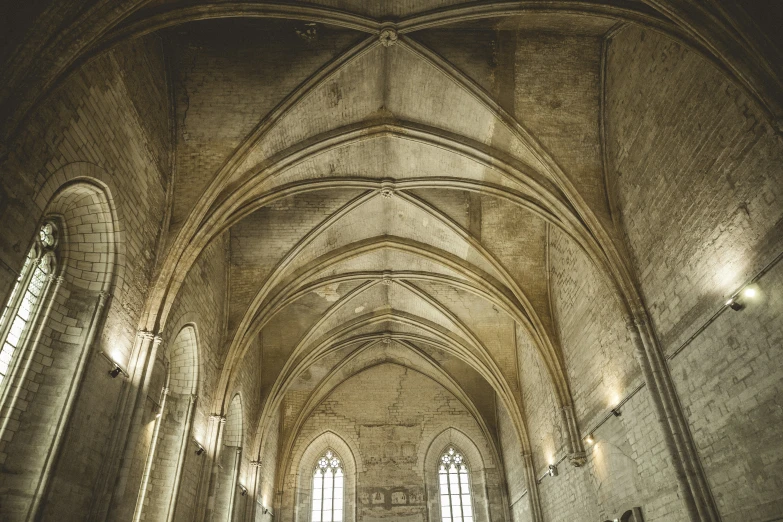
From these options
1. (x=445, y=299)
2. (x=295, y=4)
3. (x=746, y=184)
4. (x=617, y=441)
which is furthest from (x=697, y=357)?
(x=445, y=299)

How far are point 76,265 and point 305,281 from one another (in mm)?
7883

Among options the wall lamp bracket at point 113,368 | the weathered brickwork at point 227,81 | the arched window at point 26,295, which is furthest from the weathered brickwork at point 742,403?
the arched window at point 26,295

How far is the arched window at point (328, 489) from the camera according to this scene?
20234mm

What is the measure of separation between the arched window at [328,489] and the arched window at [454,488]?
12.3ft

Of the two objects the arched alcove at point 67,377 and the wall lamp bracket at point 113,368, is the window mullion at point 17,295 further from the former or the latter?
the wall lamp bracket at point 113,368

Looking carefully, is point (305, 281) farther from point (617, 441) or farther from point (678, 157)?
point (678, 157)

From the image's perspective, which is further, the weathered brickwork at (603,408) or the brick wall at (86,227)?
the weathered brickwork at (603,408)

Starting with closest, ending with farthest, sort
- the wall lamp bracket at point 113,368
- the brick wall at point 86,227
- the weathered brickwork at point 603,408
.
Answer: the brick wall at point 86,227 < the wall lamp bracket at point 113,368 < the weathered brickwork at point 603,408

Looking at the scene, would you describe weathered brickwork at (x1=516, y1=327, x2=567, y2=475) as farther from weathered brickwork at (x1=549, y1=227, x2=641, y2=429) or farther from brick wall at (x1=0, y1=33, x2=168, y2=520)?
brick wall at (x1=0, y1=33, x2=168, y2=520)

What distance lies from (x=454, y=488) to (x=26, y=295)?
17.3 meters

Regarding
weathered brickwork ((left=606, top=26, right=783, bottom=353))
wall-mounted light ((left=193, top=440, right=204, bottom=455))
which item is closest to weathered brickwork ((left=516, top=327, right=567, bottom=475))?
weathered brickwork ((left=606, top=26, right=783, bottom=353))

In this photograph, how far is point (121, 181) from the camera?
28.1 ft

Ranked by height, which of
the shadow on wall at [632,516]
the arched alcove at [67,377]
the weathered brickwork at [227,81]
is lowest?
the shadow on wall at [632,516]

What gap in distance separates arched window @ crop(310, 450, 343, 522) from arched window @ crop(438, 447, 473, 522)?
3761mm
